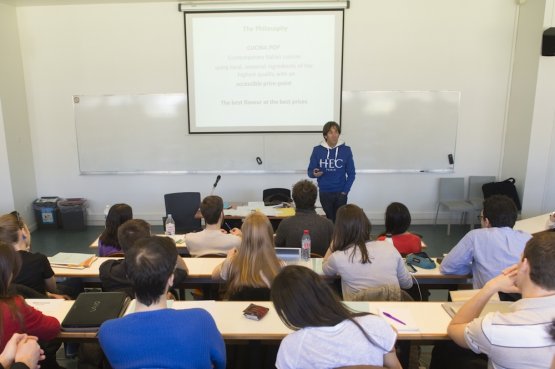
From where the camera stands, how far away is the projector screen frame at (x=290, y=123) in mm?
5688

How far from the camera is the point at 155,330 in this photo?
146 centimetres

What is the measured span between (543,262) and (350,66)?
4.85 m

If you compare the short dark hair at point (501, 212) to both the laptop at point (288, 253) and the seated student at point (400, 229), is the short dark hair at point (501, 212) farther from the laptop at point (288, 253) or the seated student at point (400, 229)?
the laptop at point (288, 253)

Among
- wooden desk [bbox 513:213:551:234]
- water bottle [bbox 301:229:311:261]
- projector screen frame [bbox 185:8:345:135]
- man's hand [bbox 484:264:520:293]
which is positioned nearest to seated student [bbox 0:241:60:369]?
water bottle [bbox 301:229:311:261]

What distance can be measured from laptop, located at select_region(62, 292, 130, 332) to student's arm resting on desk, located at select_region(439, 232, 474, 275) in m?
2.05

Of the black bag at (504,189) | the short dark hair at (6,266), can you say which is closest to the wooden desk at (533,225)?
the black bag at (504,189)

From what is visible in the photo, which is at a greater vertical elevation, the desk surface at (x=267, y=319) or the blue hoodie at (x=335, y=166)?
the blue hoodie at (x=335, y=166)

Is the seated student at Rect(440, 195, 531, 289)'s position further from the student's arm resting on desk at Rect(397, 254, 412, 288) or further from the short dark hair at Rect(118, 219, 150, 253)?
the short dark hair at Rect(118, 219, 150, 253)

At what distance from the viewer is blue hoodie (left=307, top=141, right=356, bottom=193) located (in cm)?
486

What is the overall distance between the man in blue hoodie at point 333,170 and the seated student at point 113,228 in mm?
2451

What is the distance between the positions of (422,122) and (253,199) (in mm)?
2896

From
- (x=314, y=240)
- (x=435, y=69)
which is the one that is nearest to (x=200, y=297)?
(x=314, y=240)

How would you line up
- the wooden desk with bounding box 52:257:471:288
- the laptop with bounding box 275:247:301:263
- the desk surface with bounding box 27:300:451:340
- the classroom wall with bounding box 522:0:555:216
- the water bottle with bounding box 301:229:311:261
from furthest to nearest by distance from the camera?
1. the classroom wall with bounding box 522:0:555:216
2. the water bottle with bounding box 301:229:311:261
3. the laptop with bounding box 275:247:301:263
4. the wooden desk with bounding box 52:257:471:288
5. the desk surface with bounding box 27:300:451:340

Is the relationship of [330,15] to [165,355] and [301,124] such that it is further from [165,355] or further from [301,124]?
[165,355]
